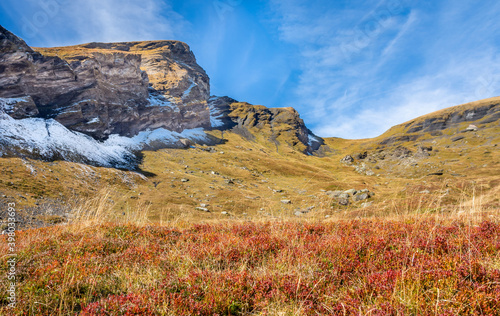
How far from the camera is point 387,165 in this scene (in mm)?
101812

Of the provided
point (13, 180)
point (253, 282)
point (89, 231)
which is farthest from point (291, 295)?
point (13, 180)

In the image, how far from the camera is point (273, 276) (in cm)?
375

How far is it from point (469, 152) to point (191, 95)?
15448 cm

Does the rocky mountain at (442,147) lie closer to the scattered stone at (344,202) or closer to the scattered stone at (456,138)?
the scattered stone at (456,138)

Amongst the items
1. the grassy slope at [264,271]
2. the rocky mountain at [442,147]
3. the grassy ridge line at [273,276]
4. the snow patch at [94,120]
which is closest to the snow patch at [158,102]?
the snow patch at [94,120]

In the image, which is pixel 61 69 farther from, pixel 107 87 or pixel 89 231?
pixel 89 231

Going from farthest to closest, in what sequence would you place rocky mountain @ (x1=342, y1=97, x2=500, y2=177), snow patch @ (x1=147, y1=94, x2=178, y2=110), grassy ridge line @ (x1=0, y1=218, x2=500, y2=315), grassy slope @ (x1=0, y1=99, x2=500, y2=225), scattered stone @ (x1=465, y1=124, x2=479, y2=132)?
1. scattered stone @ (x1=465, y1=124, x2=479, y2=132)
2. snow patch @ (x1=147, y1=94, x2=178, y2=110)
3. rocky mountain @ (x1=342, y1=97, x2=500, y2=177)
4. grassy slope @ (x1=0, y1=99, x2=500, y2=225)
5. grassy ridge line @ (x1=0, y1=218, x2=500, y2=315)

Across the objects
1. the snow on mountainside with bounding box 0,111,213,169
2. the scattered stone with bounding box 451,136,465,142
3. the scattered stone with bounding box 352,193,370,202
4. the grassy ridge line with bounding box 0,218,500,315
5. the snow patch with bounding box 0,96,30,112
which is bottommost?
the grassy ridge line with bounding box 0,218,500,315

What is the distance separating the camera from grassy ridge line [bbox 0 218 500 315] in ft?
9.74

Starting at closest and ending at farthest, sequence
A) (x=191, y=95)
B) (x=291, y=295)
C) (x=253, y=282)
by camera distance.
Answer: (x=291, y=295)
(x=253, y=282)
(x=191, y=95)

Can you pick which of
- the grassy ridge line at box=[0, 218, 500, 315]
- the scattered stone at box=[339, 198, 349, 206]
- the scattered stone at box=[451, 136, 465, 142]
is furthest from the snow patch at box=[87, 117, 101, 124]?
the scattered stone at box=[451, 136, 465, 142]

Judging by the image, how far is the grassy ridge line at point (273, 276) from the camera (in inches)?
117

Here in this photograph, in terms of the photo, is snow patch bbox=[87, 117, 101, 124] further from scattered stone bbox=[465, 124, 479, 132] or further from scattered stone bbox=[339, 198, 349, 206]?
scattered stone bbox=[465, 124, 479, 132]

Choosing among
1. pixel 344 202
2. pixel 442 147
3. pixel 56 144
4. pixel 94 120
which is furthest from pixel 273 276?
pixel 442 147
